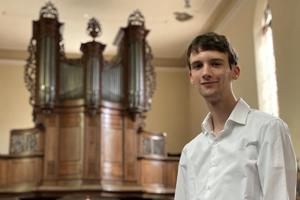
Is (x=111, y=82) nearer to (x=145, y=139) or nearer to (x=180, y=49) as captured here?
(x=145, y=139)

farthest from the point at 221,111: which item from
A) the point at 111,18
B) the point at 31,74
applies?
the point at 111,18

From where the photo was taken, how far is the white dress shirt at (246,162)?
6.03ft

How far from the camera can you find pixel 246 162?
1904mm

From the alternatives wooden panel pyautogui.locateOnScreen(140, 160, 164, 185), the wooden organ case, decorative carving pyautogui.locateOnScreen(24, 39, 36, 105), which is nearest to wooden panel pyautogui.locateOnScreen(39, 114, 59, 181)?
the wooden organ case

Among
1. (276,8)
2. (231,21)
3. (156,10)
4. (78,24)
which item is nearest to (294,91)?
(276,8)

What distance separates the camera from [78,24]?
44.8 feet

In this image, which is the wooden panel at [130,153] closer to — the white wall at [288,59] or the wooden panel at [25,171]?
the wooden panel at [25,171]

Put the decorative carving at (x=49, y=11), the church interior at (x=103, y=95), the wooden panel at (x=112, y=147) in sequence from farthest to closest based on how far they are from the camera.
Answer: the decorative carving at (x=49, y=11), the wooden panel at (x=112, y=147), the church interior at (x=103, y=95)

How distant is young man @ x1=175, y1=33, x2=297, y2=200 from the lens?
1857 millimetres

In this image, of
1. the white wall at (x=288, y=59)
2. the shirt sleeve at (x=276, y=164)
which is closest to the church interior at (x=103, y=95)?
the white wall at (x=288, y=59)

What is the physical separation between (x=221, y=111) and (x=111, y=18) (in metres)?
11.6

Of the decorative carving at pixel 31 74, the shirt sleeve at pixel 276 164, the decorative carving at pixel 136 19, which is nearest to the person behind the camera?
the shirt sleeve at pixel 276 164

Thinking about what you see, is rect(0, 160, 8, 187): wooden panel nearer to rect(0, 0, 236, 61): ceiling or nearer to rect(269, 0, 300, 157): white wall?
rect(0, 0, 236, 61): ceiling

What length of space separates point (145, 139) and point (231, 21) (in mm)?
3238
